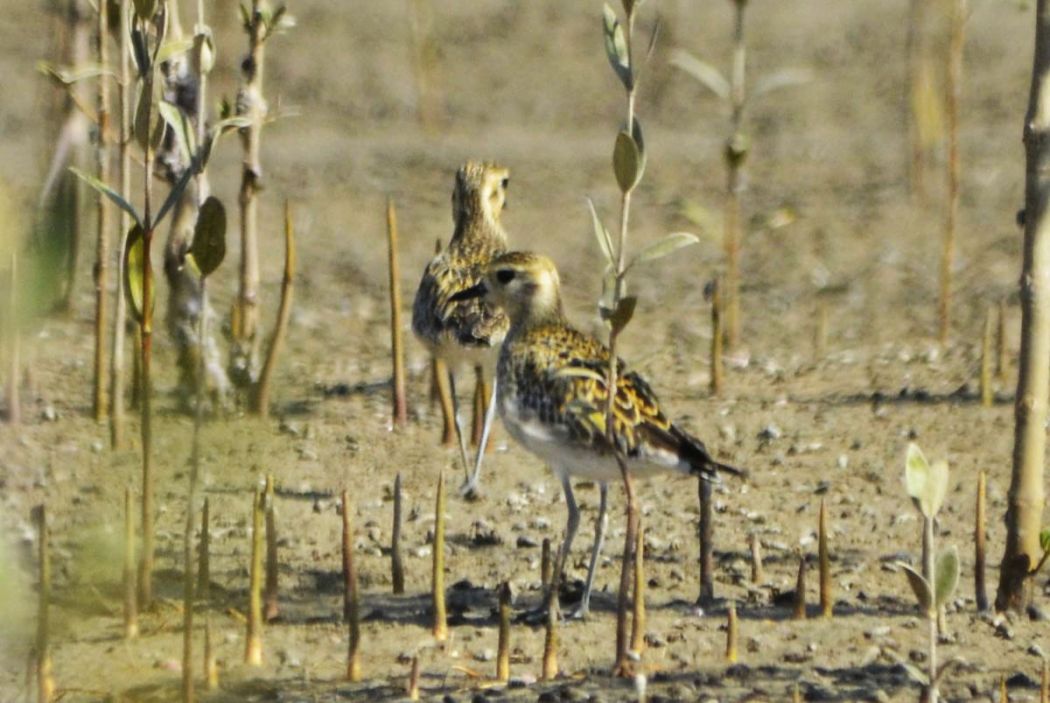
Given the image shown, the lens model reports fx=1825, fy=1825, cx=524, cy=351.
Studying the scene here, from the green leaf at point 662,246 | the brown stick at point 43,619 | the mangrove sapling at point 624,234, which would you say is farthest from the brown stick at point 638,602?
the brown stick at point 43,619

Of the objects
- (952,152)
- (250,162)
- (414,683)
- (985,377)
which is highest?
(952,152)

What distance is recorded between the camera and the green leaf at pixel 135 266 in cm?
358

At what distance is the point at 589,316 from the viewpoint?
30.3 ft

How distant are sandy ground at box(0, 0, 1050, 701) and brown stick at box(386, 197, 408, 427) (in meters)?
0.10

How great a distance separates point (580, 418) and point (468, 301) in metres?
1.85

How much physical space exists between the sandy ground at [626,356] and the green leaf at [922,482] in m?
1.00

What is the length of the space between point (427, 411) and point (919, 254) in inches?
151

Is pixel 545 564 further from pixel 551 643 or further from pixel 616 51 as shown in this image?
pixel 616 51

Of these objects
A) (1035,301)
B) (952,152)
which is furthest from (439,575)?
(952,152)

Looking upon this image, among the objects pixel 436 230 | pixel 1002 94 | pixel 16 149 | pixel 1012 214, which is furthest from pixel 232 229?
pixel 1002 94

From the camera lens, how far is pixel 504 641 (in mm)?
4391

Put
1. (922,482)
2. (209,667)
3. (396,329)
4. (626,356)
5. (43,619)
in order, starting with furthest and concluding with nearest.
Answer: (626,356), (396,329), (209,667), (922,482), (43,619)

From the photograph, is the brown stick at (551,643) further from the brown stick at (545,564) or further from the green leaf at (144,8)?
the green leaf at (144,8)

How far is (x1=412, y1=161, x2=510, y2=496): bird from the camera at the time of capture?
662cm
